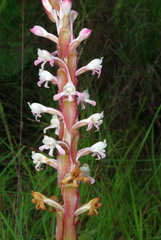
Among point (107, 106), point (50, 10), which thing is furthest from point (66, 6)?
point (107, 106)

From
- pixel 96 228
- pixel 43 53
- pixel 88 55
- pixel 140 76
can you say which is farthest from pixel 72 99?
pixel 140 76

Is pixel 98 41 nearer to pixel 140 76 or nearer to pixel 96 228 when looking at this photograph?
pixel 140 76

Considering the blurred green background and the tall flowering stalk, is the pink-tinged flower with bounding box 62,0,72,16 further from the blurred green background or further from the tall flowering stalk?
the blurred green background

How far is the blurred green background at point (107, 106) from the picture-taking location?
2.05 m

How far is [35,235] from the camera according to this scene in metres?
1.75

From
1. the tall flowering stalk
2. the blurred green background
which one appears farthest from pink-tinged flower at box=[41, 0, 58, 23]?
the blurred green background

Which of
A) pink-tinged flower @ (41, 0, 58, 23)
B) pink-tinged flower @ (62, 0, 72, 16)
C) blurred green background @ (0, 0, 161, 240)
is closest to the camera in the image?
pink-tinged flower @ (62, 0, 72, 16)

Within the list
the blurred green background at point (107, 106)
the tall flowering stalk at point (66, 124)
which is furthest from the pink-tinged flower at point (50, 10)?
the blurred green background at point (107, 106)

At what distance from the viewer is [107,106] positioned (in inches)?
105

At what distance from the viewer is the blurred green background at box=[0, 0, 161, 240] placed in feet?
6.73

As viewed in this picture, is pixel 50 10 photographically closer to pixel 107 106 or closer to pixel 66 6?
pixel 66 6

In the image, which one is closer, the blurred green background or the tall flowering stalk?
the tall flowering stalk

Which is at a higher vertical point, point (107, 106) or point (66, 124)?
point (107, 106)

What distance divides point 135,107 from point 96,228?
5.44 ft
